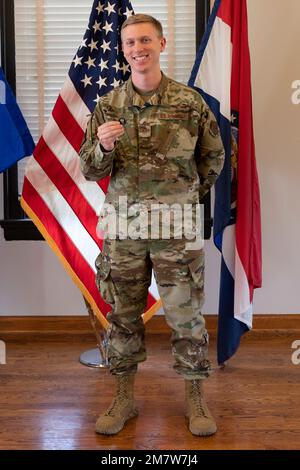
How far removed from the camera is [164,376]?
9.12 ft

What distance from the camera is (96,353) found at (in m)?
3.07

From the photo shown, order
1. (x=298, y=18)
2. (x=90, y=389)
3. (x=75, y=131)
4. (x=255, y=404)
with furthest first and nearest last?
(x=298, y=18)
(x=75, y=131)
(x=90, y=389)
(x=255, y=404)

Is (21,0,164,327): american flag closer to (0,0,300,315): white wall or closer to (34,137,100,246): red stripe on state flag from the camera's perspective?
(34,137,100,246): red stripe on state flag

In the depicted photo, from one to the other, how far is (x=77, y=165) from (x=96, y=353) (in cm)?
91

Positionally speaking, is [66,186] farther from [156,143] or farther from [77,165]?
[156,143]

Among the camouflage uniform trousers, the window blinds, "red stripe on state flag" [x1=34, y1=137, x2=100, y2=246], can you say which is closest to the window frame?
the window blinds

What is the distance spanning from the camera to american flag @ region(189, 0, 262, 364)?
2.69m

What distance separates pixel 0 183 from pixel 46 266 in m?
0.49

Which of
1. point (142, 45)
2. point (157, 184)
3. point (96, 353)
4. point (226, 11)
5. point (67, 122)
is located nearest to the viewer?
point (142, 45)

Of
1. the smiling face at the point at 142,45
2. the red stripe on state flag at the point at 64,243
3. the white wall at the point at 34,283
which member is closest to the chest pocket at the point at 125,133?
the smiling face at the point at 142,45

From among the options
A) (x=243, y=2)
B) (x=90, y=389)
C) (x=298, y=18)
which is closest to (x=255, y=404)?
(x=90, y=389)

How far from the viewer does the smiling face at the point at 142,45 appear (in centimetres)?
206

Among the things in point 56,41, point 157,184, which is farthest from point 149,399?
point 56,41

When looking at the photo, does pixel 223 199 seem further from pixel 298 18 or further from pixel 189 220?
pixel 298 18
